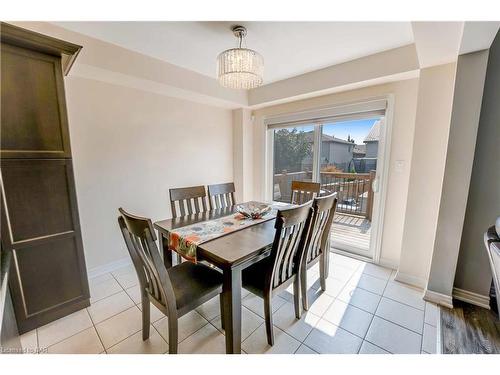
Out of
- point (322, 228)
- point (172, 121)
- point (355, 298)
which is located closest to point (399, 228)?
point (355, 298)

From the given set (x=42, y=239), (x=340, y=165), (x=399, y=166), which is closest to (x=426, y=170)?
(x=399, y=166)

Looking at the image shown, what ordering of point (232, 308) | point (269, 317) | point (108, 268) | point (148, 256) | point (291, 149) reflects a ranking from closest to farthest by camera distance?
point (148, 256)
point (232, 308)
point (269, 317)
point (108, 268)
point (291, 149)

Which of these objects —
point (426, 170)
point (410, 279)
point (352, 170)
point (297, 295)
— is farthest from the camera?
point (352, 170)

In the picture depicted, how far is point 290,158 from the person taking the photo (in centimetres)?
342

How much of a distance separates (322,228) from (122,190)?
7.20 ft

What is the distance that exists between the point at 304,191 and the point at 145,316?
1.93 meters

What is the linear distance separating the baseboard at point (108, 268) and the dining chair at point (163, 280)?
1237 mm

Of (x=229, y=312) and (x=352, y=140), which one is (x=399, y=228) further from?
(x=229, y=312)

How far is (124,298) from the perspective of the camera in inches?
77.7

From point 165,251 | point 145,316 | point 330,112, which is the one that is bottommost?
point 145,316

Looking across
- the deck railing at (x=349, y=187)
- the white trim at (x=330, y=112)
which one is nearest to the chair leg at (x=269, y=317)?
the deck railing at (x=349, y=187)

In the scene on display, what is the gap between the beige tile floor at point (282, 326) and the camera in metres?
1.45

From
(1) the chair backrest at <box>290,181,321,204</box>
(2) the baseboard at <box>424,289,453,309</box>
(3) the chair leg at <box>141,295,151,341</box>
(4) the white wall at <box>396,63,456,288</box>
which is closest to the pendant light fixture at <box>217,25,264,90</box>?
(1) the chair backrest at <box>290,181,321,204</box>

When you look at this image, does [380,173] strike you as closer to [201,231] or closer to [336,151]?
[336,151]
